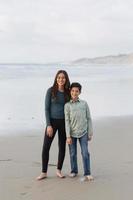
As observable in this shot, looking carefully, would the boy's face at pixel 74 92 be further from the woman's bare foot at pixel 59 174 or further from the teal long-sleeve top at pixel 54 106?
the woman's bare foot at pixel 59 174

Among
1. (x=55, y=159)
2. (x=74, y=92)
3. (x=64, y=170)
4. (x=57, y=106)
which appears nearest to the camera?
(x=74, y=92)

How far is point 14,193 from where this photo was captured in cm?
556

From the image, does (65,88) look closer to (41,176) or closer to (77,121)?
(77,121)

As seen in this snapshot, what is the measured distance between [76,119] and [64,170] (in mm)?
1052

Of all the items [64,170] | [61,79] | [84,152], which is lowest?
[64,170]

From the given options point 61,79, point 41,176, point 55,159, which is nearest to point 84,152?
point 41,176

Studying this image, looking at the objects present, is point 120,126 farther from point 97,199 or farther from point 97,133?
point 97,199

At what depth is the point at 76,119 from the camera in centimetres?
600

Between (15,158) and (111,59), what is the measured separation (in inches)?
3369

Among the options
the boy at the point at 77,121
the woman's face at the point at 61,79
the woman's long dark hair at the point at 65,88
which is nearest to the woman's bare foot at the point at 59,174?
the boy at the point at 77,121

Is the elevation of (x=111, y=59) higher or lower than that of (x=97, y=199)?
higher

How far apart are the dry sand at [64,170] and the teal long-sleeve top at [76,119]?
2.09 feet

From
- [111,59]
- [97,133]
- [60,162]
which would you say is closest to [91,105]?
[97,133]

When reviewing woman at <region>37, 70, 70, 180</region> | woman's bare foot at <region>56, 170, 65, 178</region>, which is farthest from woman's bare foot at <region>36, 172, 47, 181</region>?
woman's bare foot at <region>56, 170, 65, 178</region>
